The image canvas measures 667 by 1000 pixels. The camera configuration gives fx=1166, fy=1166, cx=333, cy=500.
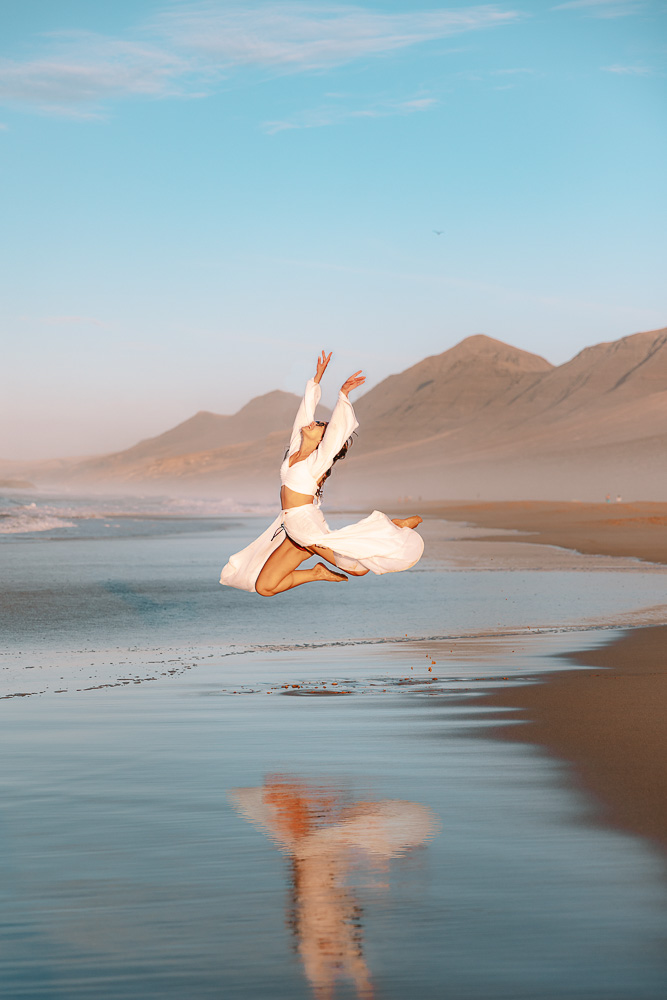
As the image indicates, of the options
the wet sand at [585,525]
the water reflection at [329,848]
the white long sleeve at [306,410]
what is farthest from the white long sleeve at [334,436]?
the wet sand at [585,525]

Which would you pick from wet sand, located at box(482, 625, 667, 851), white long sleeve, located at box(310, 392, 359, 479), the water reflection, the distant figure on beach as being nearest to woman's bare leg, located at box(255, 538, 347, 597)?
the distant figure on beach

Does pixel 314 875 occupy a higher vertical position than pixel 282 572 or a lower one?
lower

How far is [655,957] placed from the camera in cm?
381

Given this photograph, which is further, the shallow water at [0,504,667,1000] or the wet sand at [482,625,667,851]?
the wet sand at [482,625,667,851]

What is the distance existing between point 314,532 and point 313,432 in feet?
2.65

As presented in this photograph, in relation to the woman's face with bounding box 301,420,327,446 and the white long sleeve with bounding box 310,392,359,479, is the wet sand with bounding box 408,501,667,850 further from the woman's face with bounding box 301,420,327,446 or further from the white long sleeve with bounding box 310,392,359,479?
the woman's face with bounding box 301,420,327,446

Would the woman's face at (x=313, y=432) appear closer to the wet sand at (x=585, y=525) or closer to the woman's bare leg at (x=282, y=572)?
the woman's bare leg at (x=282, y=572)

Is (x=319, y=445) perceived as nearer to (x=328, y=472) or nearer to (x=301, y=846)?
(x=328, y=472)

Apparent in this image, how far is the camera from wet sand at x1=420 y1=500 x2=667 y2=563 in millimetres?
33156

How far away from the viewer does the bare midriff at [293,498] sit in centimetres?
938

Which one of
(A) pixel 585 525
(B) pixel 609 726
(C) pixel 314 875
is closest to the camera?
(C) pixel 314 875

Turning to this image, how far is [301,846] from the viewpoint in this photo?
504 centimetres

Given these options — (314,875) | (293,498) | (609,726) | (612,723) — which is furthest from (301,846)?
(293,498)

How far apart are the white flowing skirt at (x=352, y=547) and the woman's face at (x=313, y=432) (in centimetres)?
53
